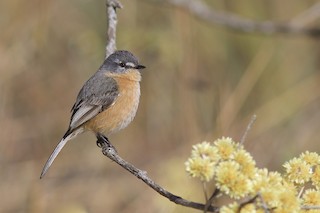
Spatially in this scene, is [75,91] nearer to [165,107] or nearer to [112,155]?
[165,107]

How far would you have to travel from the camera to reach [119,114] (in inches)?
227

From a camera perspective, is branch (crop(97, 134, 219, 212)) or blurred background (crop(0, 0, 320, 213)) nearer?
branch (crop(97, 134, 219, 212))

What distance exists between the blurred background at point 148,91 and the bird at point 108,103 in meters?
1.28

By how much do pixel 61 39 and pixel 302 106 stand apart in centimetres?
353

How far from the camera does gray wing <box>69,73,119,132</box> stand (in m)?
5.72

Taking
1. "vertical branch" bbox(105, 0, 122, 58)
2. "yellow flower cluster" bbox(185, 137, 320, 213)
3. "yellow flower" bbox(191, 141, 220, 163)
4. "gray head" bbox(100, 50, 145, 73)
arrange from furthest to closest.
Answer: "gray head" bbox(100, 50, 145, 73)
"vertical branch" bbox(105, 0, 122, 58)
"yellow flower" bbox(191, 141, 220, 163)
"yellow flower cluster" bbox(185, 137, 320, 213)

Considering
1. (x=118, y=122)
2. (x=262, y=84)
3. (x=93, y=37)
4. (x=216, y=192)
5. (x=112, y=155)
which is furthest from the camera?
(x=262, y=84)

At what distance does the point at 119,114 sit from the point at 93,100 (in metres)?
0.29

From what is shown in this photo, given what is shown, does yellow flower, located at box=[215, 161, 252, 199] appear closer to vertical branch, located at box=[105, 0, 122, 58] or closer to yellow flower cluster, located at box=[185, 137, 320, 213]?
yellow flower cluster, located at box=[185, 137, 320, 213]

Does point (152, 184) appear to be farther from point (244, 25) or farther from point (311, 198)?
point (244, 25)

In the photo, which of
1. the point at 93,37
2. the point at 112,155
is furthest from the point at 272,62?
the point at 112,155

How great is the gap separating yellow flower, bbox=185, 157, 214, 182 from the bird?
298 cm

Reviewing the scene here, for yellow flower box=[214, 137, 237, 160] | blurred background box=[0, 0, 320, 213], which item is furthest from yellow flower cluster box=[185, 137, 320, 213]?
blurred background box=[0, 0, 320, 213]

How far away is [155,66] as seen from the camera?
8.49 metres
